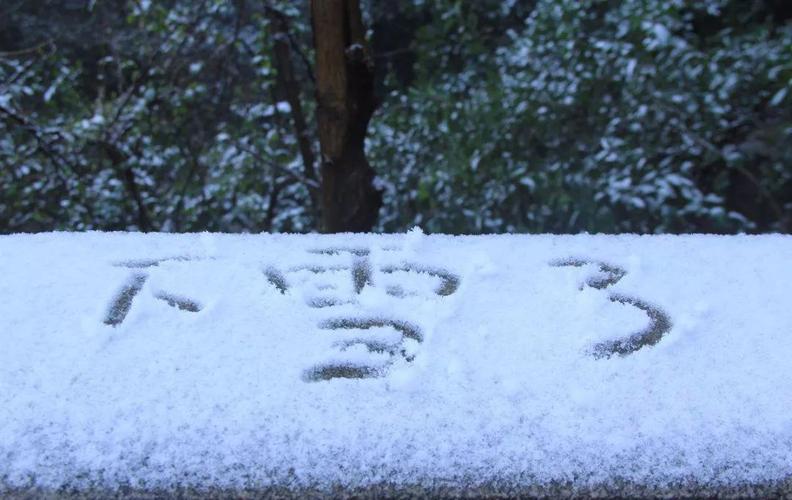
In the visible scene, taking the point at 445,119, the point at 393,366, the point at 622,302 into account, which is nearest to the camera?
the point at 393,366

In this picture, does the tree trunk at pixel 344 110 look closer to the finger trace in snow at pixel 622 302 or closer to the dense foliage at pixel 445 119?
the dense foliage at pixel 445 119

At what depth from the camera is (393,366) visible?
97 centimetres

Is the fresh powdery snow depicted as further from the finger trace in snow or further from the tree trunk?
the tree trunk

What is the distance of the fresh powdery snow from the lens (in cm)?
81

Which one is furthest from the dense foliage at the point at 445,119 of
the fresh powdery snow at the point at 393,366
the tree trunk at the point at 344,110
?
the fresh powdery snow at the point at 393,366

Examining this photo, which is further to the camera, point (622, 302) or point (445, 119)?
point (445, 119)

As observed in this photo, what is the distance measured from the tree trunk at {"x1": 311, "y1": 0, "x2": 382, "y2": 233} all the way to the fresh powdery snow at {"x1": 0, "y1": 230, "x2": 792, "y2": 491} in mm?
1145

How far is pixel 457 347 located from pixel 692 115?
Result: 275 centimetres

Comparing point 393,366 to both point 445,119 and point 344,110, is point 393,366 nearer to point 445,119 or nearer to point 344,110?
point 344,110

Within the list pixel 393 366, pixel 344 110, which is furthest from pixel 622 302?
pixel 344 110

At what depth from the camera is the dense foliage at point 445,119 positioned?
334 centimetres

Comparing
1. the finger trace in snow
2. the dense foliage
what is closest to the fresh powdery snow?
the finger trace in snow

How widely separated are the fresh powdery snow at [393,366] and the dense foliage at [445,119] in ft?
7.07

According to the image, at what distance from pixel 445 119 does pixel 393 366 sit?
2974 millimetres
